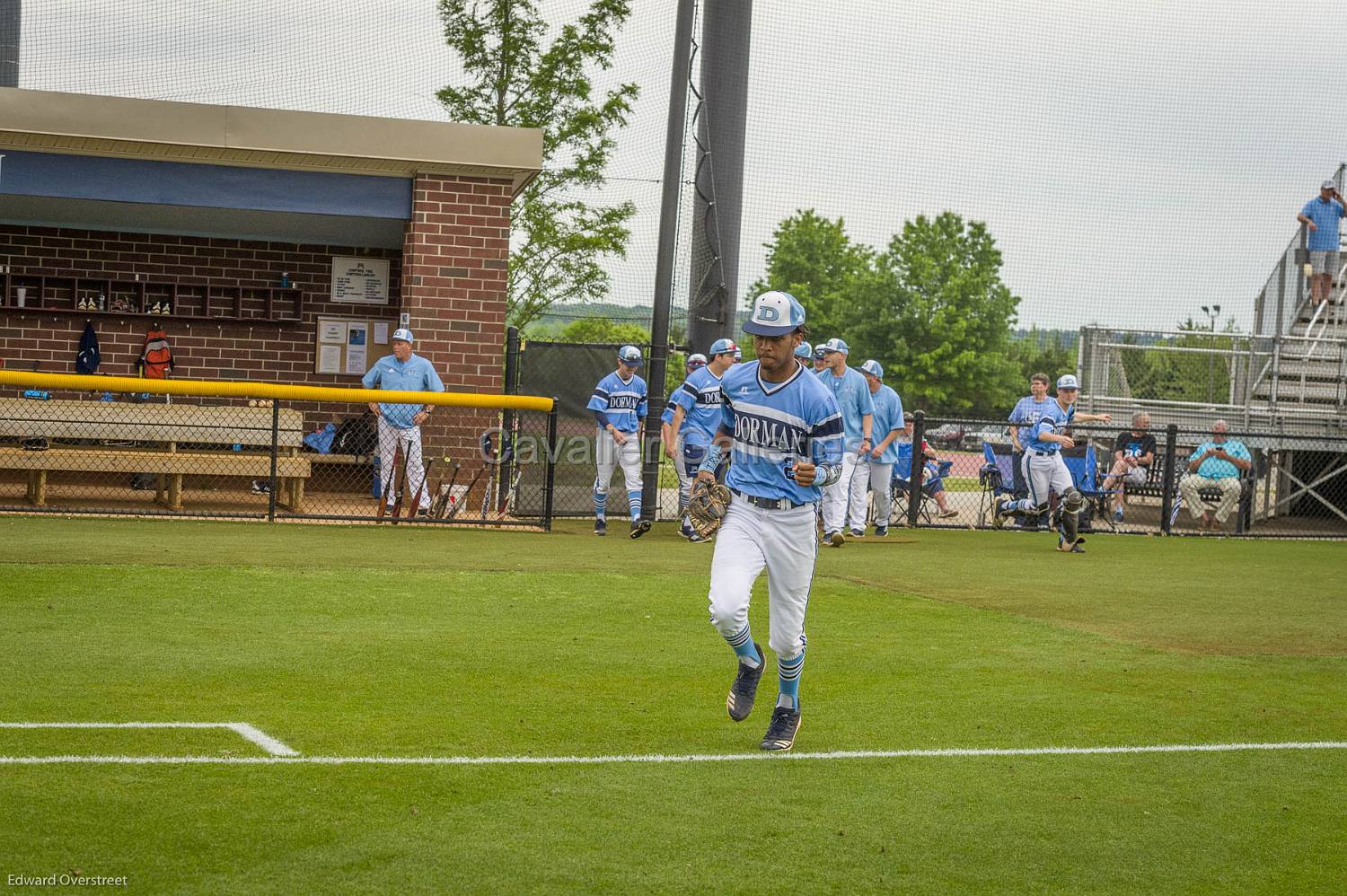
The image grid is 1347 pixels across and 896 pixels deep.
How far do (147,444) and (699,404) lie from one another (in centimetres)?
634

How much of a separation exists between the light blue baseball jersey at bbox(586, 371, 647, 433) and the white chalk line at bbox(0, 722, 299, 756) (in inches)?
408

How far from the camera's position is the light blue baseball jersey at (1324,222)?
25.1 metres

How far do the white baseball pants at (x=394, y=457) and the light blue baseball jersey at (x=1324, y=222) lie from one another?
17.3 meters

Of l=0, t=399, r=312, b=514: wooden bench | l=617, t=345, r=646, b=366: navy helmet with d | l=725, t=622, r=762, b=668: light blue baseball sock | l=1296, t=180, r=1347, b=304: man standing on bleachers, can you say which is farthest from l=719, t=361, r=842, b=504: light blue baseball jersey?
l=1296, t=180, r=1347, b=304: man standing on bleachers

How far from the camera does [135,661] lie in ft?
24.8

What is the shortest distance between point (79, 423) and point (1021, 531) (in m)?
12.8

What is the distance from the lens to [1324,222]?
25297 mm

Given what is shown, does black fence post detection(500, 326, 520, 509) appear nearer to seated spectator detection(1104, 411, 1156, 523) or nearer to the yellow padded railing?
the yellow padded railing

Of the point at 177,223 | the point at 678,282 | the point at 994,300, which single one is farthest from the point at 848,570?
the point at 994,300

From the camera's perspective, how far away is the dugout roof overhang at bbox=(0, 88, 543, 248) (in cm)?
1636

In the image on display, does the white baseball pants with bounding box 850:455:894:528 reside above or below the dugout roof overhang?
below

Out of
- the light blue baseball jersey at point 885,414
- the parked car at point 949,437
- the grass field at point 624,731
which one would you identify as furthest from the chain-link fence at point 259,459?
the parked car at point 949,437

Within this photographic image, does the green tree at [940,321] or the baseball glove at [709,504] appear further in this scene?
the green tree at [940,321]

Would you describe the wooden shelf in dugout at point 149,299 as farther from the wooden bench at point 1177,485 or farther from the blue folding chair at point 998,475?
the wooden bench at point 1177,485
